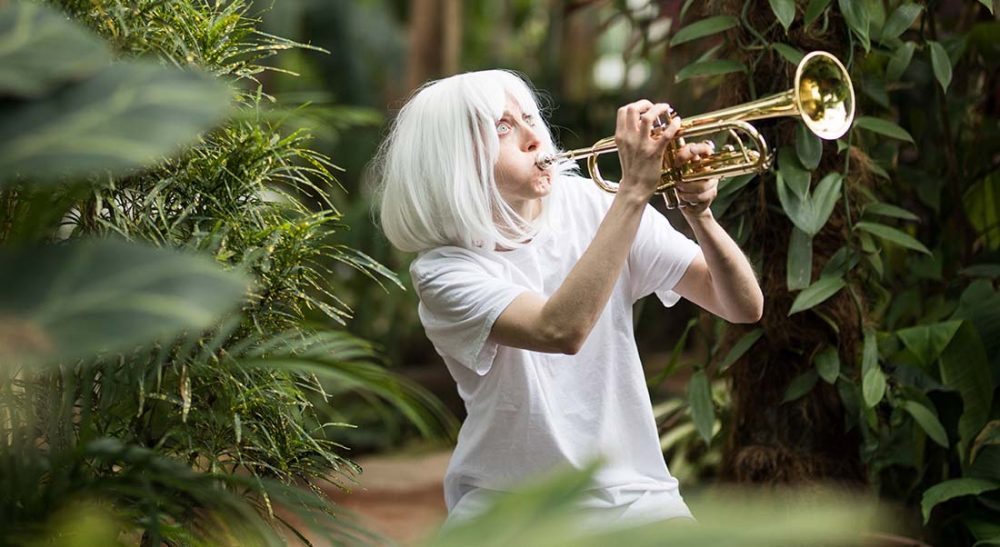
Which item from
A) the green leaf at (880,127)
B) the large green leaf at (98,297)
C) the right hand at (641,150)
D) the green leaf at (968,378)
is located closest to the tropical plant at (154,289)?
the large green leaf at (98,297)

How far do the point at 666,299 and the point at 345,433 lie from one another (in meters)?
4.32

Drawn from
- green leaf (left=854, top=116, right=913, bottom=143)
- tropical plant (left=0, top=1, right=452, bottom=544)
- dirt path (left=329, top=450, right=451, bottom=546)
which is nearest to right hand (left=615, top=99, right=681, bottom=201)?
tropical plant (left=0, top=1, right=452, bottom=544)

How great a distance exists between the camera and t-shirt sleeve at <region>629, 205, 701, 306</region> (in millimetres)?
2275

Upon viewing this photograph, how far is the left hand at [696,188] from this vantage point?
2.11 metres

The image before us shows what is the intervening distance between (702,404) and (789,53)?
2.91ft

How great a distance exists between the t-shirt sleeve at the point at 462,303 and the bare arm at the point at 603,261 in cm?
5

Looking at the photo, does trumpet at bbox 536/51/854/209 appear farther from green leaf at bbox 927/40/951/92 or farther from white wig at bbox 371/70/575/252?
green leaf at bbox 927/40/951/92

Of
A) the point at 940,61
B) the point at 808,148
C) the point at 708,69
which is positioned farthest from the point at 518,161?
the point at 940,61

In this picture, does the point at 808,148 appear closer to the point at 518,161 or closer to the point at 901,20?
the point at 901,20

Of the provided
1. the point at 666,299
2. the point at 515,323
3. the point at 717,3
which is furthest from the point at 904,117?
the point at 515,323

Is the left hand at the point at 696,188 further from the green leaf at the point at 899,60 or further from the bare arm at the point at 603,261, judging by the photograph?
the green leaf at the point at 899,60

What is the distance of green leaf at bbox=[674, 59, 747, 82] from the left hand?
0.63 m

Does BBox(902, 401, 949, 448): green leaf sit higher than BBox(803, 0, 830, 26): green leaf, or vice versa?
BBox(803, 0, 830, 26): green leaf

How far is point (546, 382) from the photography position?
219cm
